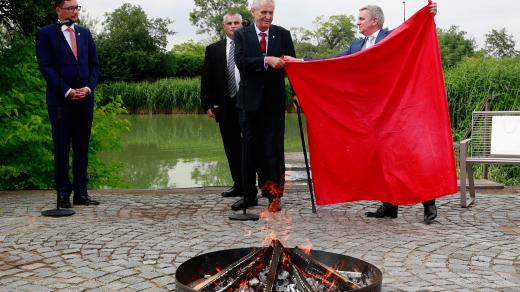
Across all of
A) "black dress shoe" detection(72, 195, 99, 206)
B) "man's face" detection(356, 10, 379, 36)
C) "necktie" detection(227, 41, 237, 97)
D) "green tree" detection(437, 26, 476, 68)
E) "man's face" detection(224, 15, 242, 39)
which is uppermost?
"green tree" detection(437, 26, 476, 68)

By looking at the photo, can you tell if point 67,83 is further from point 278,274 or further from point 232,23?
point 278,274

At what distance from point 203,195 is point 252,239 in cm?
258

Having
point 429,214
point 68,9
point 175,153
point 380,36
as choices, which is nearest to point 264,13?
point 380,36

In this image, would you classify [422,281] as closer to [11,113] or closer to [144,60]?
[11,113]

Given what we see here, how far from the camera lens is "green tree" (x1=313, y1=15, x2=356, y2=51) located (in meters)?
89.1

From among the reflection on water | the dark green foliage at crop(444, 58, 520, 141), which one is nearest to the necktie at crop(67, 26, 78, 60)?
the reflection on water

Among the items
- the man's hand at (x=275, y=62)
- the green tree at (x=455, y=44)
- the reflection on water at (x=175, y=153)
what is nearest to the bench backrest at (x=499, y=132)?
the man's hand at (x=275, y=62)

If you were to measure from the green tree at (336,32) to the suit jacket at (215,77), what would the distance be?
3228 inches

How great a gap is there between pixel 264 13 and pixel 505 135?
3.27 m

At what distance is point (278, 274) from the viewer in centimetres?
381

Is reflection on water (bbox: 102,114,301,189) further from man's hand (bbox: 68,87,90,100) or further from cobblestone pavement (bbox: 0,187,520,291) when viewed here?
man's hand (bbox: 68,87,90,100)

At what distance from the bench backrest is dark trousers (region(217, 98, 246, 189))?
280 cm

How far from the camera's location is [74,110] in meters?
7.48

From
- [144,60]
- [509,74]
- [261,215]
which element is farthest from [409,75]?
[144,60]
